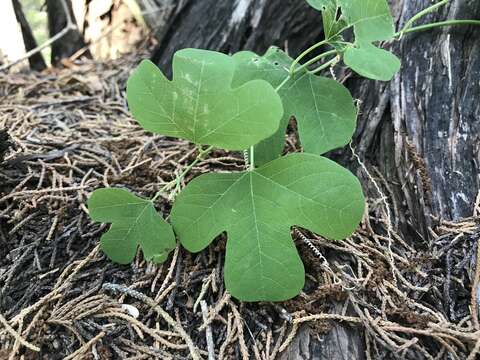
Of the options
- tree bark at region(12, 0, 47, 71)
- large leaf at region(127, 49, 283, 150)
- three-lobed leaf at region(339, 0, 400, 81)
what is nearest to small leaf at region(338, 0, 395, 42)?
three-lobed leaf at region(339, 0, 400, 81)

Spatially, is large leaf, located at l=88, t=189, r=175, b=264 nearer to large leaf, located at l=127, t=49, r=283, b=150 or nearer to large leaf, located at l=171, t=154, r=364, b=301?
large leaf, located at l=171, t=154, r=364, b=301

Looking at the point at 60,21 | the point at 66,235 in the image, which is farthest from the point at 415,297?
the point at 60,21

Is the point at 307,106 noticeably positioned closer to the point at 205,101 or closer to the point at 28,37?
the point at 205,101

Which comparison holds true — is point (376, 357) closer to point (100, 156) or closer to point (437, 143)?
point (437, 143)

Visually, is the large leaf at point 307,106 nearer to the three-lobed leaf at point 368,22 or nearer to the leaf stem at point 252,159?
the leaf stem at point 252,159

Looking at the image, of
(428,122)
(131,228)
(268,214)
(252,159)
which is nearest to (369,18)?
(428,122)
